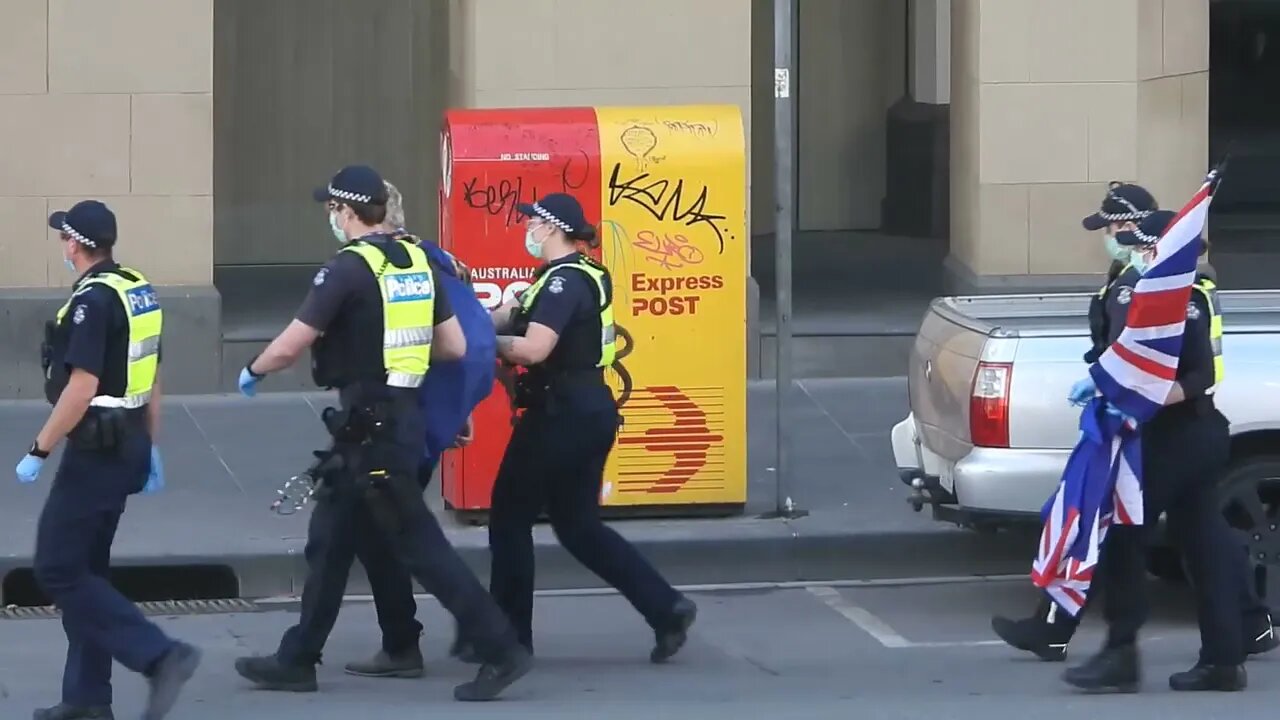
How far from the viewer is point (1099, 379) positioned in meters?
6.75

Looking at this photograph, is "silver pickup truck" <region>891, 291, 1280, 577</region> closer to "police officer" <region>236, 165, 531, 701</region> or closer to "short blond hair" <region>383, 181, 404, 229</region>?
"police officer" <region>236, 165, 531, 701</region>

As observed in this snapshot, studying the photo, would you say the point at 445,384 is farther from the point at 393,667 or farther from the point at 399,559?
the point at 393,667

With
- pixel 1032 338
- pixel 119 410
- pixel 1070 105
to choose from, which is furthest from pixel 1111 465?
pixel 1070 105

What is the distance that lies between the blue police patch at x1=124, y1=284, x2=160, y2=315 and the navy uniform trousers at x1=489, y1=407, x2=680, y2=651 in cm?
142

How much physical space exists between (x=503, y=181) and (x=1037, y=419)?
8.38 ft

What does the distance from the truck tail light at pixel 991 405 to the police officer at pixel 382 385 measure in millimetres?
2090

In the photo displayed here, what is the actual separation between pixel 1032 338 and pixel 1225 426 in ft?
3.68

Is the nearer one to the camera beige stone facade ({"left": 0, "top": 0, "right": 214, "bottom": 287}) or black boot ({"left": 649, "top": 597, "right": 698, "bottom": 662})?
black boot ({"left": 649, "top": 597, "right": 698, "bottom": 662})

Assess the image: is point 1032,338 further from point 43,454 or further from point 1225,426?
point 43,454

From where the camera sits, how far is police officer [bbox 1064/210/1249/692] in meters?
6.82

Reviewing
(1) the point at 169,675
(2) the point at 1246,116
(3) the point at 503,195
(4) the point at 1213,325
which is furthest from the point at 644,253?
(2) the point at 1246,116

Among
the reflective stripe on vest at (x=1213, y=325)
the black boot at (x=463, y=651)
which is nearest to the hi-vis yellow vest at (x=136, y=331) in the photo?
the black boot at (x=463, y=651)

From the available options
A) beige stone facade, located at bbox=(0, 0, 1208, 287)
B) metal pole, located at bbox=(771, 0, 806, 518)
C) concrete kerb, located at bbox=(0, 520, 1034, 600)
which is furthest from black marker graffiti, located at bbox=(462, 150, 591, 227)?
beige stone facade, located at bbox=(0, 0, 1208, 287)

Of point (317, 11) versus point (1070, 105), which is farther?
point (317, 11)
